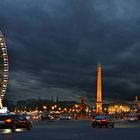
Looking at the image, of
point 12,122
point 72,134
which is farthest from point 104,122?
point 72,134

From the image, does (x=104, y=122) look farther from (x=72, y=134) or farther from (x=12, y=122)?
(x=72, y=134)

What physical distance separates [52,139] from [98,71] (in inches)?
4147

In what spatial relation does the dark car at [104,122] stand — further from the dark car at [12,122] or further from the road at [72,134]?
the dark car at [12,122]

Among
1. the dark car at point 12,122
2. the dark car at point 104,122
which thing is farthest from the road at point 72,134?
the dark car at point 104,122

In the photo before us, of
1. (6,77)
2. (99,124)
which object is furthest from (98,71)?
(99,124)

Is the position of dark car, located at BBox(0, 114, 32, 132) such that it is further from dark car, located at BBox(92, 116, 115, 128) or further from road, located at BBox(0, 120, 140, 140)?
dark car, located at BBox(92, 116, 115, 128)

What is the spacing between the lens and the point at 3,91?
79562 millimetres

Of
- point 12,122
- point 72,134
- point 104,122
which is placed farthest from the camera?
point 104,122

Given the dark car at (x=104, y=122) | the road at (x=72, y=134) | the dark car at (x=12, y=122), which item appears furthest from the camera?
the dark car at (x=104, y=122)

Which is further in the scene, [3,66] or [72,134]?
[3,66]

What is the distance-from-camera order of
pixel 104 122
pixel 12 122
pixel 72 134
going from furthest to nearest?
1. pixel 104 122
2. pixel 12 122
3. pixel 72 134

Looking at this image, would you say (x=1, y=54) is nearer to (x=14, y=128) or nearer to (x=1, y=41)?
(x=1, y=41)

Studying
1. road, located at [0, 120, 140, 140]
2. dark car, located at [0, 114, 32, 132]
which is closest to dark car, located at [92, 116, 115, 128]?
road, located at [0, 120, 140, 140]

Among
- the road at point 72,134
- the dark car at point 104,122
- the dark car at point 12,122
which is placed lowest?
the road at point 72,134
